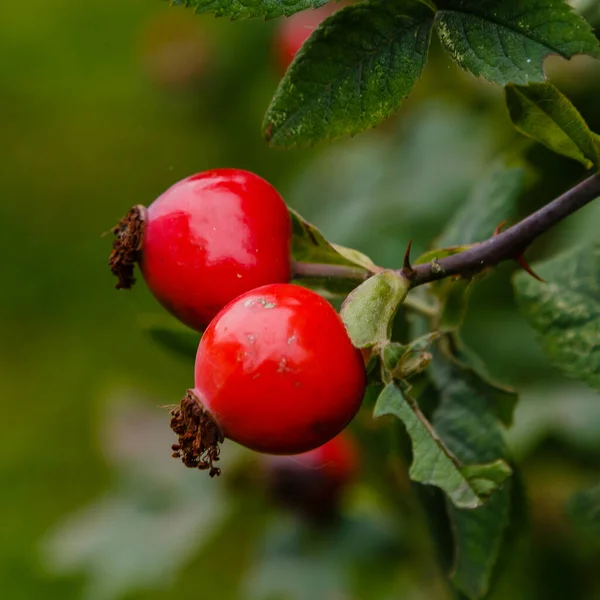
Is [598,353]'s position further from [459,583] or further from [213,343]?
[213,343]

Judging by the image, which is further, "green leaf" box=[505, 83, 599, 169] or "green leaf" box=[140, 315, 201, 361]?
"green leaf" box=[140, 315, 201, 361]

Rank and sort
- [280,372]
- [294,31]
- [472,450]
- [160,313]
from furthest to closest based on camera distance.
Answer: [160,313] < [294,31] < [472,450] < [280,372]

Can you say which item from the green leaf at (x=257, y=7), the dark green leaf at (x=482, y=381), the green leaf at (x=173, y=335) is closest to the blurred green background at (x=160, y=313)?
the dark green leaf at (x=482, y=381)

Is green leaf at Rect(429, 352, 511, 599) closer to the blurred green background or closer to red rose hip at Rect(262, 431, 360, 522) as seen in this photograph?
the blurred green background

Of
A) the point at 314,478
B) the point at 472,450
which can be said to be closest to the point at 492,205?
the point at 472,450

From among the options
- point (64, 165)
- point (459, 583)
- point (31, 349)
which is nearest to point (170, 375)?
point (31, 349)

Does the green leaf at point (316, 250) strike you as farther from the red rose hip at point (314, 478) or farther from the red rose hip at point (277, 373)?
the red rose hip at point (314, 478)

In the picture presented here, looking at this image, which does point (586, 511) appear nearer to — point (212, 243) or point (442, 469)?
point (442, 469)

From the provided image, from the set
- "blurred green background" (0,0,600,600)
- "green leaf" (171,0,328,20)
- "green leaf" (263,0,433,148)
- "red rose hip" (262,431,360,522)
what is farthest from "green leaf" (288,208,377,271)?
"red rose hip" (262,431,360,522)
